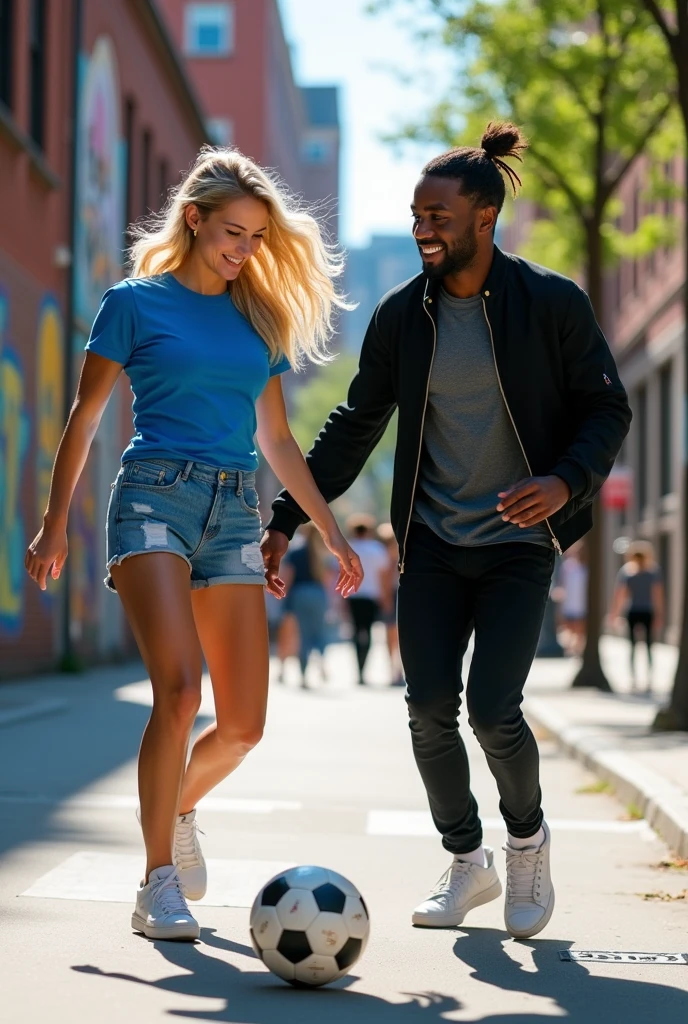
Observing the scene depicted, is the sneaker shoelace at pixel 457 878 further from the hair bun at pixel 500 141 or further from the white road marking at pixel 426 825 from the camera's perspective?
the white road marking at pixel 426 825

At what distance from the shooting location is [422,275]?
5.46 m

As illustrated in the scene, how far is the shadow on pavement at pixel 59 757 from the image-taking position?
7355mm

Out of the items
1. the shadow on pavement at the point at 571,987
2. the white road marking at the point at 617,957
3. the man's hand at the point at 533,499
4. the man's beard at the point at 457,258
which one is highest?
the man's beard at the point at 457,258

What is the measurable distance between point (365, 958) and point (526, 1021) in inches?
33.7

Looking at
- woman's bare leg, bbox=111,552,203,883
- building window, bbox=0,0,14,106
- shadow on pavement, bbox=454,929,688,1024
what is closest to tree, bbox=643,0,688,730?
shadow on pavement, bbox=454,929,688,1024

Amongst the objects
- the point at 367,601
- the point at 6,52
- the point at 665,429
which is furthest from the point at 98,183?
the point at 665,429

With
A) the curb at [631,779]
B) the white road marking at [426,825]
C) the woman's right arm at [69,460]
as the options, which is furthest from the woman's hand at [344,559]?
the white road marking at [426,825]

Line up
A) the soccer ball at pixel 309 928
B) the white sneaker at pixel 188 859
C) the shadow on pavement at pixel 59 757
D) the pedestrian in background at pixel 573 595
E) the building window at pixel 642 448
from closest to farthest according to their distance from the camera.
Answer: the soccer ball at pixel 309 928 < the white sneaker at pixel 188 859 < the shadow on pavement at pixel 59 757 < the pedestrian in background at pixel 573 595 < the building window at pixel 642 448

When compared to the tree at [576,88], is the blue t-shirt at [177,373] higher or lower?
lower

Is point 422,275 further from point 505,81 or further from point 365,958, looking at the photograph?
point 505,81

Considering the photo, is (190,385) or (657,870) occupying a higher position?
(190,385)

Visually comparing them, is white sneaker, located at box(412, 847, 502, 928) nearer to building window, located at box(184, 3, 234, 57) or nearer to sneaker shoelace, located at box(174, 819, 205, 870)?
sneaker shoelace, located at box(174, 819, 205, 870)

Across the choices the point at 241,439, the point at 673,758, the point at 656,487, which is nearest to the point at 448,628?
the point at 241,439

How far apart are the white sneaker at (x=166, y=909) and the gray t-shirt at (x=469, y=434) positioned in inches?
49.3
